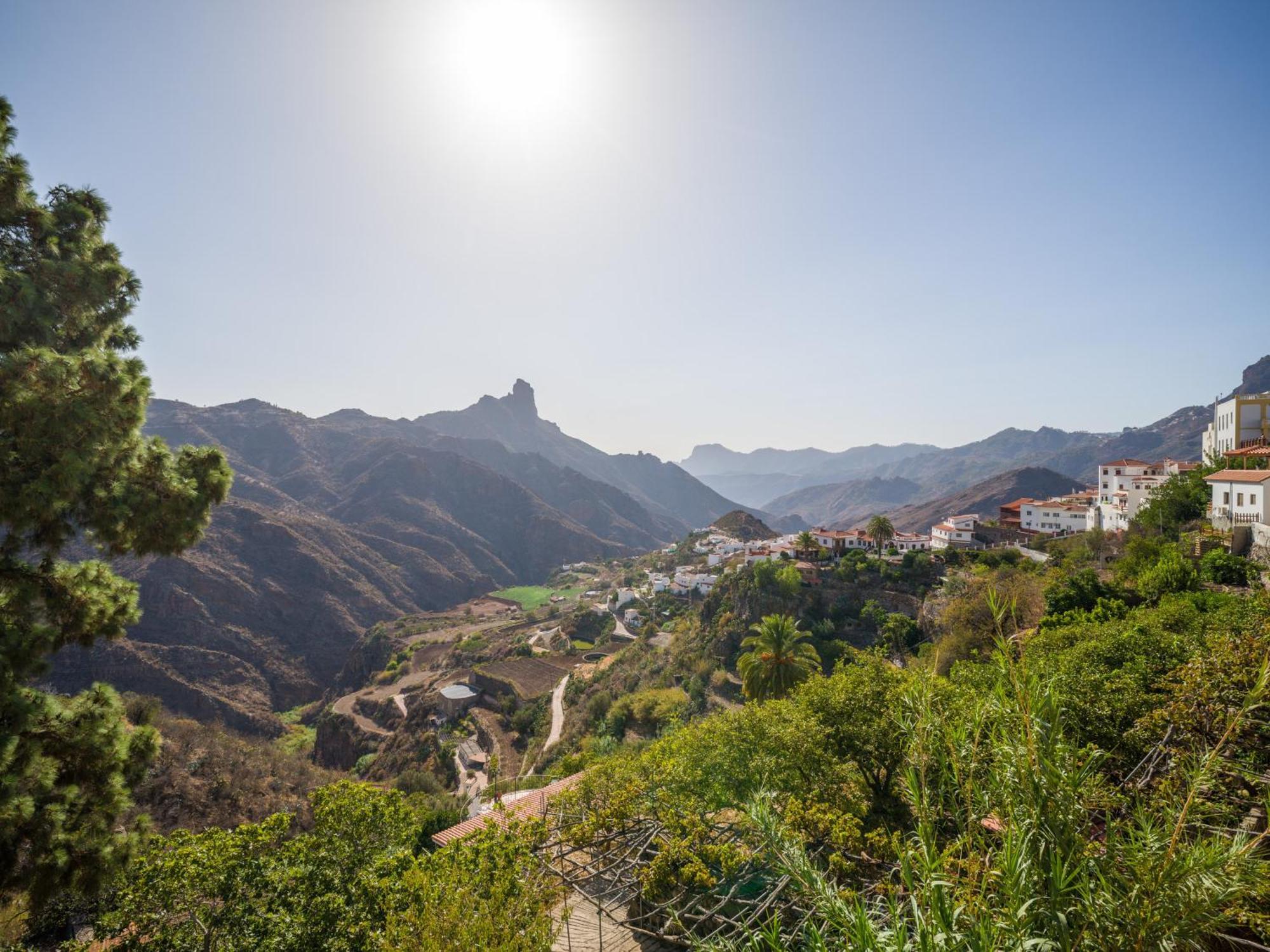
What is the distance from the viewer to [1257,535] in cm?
1878

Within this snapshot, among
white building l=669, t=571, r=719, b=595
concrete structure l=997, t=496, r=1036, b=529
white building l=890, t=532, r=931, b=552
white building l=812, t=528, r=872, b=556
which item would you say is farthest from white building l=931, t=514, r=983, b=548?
white building l=669, t=571, r=719, b=595

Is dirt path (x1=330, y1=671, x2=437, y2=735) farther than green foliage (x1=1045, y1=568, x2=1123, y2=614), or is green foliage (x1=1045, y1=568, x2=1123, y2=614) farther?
dirt path (x1=330, y1=671, x2=437, y2=735)

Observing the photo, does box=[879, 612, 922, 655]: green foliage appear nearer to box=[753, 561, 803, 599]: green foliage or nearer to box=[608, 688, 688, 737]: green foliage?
box=[753, 561, 803, 599]: green foliage

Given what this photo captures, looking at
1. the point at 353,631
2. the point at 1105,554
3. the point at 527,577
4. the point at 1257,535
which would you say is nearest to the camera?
the point at 1257,535

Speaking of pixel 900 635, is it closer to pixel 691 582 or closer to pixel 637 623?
pixel 637 623

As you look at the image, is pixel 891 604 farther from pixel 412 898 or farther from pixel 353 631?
pixel 353 631

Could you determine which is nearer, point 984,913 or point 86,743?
point 984,913

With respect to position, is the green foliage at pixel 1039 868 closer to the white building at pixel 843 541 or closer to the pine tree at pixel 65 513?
the pine tree at pixel 65 513

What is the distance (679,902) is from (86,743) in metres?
8.21

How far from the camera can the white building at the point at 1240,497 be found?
19.1m

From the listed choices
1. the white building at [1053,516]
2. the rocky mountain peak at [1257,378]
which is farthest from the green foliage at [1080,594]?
the rocky mountain peak at [1257,378]

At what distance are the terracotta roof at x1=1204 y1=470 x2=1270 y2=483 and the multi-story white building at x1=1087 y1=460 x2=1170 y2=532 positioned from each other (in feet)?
33.7

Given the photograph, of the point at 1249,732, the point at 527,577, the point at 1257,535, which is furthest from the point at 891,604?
the point at 527,577

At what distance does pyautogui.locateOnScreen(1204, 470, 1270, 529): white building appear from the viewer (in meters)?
19.1
